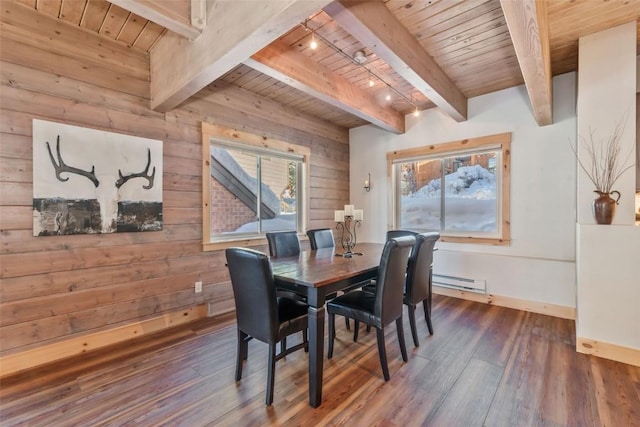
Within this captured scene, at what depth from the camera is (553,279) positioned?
3.40 meters

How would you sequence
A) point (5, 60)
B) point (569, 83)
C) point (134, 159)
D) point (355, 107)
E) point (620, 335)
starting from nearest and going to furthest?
point (5, 60), point (620, 335), point (134, 159), point (569, 83), point (355, 107)

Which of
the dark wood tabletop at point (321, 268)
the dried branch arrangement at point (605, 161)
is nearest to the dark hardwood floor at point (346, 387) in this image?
the dark wood tabletop at point (321, 268)

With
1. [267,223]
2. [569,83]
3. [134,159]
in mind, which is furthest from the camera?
[267,223]

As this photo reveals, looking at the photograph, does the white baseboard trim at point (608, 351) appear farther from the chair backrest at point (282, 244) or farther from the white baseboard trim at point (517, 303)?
the chair backrest at point (282, 244)

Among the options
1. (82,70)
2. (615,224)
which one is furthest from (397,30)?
(82,70)

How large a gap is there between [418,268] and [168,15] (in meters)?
2.76

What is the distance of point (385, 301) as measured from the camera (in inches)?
83.9

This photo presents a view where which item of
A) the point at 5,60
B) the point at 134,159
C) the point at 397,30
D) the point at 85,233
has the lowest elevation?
the point at 85,233

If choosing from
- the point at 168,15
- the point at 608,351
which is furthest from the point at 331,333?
the point at 168,15

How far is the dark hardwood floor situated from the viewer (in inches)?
68.6

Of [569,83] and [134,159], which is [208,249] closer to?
[134,159]

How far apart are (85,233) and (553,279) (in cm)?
490

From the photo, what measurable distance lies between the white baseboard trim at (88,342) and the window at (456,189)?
3.38 metres

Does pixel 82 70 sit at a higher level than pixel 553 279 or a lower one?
A: higher
